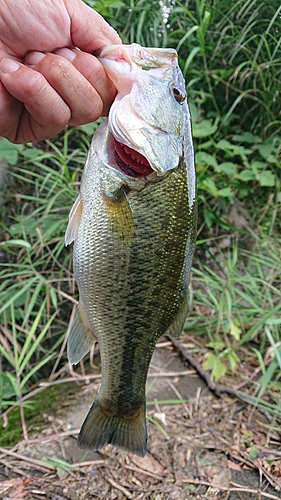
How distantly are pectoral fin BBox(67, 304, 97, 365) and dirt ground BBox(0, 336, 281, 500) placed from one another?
788mm

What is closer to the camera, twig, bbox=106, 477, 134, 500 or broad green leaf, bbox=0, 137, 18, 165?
twig, bbox=106, 477, 134, 500

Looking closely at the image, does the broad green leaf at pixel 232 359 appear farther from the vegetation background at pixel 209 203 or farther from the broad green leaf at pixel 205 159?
the broad green leaf at pixel 205 159

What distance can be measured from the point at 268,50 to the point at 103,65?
2052 millimetres

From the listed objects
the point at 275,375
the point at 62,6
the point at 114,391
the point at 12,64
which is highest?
the point at 62,6

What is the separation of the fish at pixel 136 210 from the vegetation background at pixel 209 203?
1.11 metres

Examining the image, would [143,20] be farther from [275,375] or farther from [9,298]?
[275,375]

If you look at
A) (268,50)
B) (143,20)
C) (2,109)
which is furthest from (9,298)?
(268,50)

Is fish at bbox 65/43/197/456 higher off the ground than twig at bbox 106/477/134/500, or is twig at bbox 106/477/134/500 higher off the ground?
Answer: fish at bbox 65/43/197/456

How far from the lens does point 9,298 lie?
2.53 m

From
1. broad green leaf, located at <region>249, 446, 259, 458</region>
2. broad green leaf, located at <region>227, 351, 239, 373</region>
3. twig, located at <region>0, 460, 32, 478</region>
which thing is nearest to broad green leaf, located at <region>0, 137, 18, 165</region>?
twig, located at <region>0, 460, 32, 478</region>

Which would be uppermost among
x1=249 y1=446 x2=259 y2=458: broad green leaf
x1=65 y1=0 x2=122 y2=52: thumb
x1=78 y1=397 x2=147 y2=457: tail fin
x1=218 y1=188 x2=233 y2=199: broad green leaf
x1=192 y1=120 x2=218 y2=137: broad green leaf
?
x1=65 y1=0 x2=122 y2=52: thumb

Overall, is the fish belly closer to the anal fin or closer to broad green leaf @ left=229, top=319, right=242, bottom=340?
the anal fin

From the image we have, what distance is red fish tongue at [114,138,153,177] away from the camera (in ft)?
3.98

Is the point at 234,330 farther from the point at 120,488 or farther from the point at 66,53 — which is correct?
the point at 66,53
